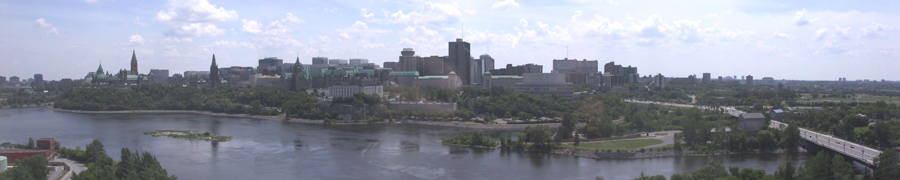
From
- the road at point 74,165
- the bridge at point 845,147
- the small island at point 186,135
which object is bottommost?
the road at point 74,165

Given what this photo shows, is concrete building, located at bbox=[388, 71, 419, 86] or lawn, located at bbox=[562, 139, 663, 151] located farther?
concrete building, located at bbox=[388, 71, 419, 86]

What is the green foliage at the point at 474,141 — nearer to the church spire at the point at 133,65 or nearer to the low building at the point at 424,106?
the low building at the point at 424,106

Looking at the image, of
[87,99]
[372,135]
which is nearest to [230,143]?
[372,135]

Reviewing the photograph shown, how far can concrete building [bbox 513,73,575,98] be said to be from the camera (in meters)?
45.0

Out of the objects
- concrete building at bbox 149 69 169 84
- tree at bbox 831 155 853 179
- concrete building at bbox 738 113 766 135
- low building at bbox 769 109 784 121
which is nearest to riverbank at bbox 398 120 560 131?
concrete building at bbox 738 113 766 135

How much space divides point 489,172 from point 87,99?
35.6m

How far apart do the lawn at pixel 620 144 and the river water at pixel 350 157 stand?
1.10 metres

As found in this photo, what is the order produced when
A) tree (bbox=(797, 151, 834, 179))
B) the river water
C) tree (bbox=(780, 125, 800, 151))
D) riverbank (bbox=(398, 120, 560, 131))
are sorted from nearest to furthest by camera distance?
tree (bbox=(797, 151, 834, 179)), the river water, tree (bbox=(780, 125, 800, 151)), riverbank (bbox=(398, 120, 560, 131))

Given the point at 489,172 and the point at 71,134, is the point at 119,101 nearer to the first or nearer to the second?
the point at 71,134

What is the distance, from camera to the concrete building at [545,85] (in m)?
45.0

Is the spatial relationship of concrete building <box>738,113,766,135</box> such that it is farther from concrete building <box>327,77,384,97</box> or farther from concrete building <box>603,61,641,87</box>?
concrete building <box>603,61,641,87</box>

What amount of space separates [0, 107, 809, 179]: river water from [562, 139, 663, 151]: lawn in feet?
3.59

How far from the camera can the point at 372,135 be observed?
79.7 feet

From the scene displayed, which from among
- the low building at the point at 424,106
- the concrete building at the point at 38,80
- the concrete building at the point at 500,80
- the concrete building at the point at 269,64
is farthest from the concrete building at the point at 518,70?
the concrete building at the point at 38,80
